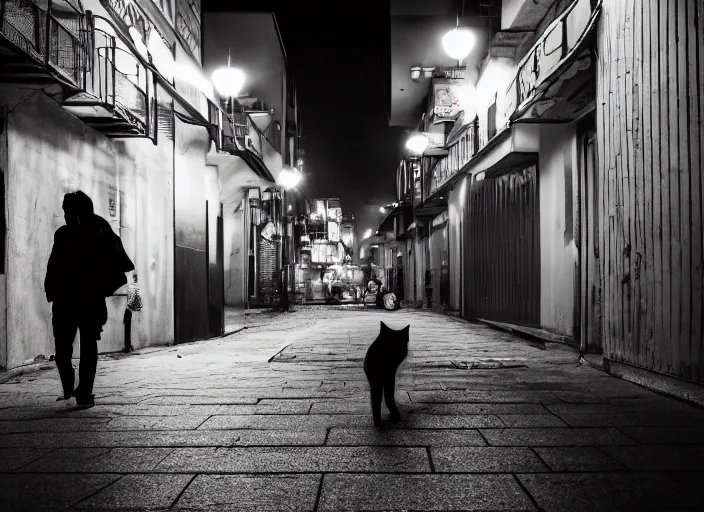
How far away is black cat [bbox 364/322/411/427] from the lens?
164 inches

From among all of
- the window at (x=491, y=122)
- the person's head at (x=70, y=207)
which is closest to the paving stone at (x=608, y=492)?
the person's head at (x=70, y=207)

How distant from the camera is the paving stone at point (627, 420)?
4.23 metres

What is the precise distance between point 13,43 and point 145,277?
222 inches

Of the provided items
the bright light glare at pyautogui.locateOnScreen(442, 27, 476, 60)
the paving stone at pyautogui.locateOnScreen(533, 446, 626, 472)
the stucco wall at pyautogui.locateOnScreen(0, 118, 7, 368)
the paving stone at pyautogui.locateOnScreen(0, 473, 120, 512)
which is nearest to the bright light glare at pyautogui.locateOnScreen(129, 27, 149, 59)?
the stucco wall at pyautogui.locateOnScreen(0, 118, 7, 368)

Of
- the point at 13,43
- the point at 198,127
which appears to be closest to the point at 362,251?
the point at 198,127

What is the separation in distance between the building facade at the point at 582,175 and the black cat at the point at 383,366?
2.71 m

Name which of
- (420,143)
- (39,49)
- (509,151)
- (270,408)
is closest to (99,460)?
(270,408)

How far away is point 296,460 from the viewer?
342 centimetres

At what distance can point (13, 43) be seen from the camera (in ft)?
18.8

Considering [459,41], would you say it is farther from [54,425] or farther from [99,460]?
[99,460]

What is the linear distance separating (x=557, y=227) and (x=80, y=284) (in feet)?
29.0

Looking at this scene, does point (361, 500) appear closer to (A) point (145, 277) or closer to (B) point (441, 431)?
(B) point (441, 431)

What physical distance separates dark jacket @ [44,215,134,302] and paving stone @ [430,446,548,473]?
3425mm

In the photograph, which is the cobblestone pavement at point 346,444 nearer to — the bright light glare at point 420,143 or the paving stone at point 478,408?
the paving stone at point 478,408
